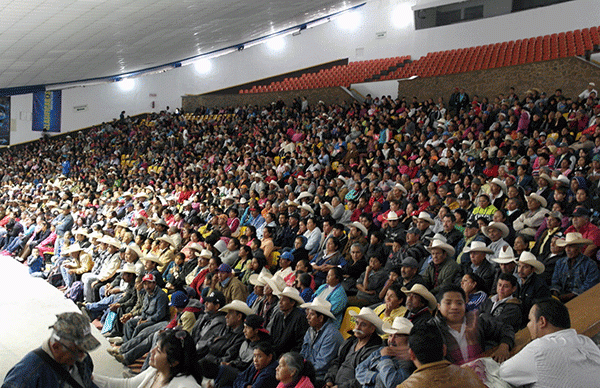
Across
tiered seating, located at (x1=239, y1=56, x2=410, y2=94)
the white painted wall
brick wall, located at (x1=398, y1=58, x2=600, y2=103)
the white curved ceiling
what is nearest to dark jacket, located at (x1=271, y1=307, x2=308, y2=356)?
the white curved ceiling

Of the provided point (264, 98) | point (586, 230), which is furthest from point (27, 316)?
point (264, 98)

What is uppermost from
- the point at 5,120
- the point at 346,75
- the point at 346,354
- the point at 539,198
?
the point at 346,75

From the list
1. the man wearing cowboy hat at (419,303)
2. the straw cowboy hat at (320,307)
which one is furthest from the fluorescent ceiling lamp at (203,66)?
the man wearing cowboy hat at (419,303)

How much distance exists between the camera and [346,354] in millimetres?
3889

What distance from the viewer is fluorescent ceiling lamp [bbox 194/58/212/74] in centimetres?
2447

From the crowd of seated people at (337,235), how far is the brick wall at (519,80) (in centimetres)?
44

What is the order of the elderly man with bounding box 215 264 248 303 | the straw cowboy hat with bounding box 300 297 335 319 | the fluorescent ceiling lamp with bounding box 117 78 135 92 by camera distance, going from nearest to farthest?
the straw cowboy hat with bounding box 300 297 335 319
the elderly man with bounding box 215 264 248 303
the fluorescent ceiling lamp with bounding box 117 78 135 92

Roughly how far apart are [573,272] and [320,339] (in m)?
2.20

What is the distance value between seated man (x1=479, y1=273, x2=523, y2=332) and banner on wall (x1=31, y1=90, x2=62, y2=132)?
25.0 m

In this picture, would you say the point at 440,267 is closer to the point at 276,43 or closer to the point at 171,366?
the point at 171,366

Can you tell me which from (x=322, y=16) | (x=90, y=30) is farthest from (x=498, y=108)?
(x=322, y=16)

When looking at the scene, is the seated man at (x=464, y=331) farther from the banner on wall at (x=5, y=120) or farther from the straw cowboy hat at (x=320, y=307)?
the banner on wall at (x=5, y=120)

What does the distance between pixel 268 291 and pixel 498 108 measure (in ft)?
24.8

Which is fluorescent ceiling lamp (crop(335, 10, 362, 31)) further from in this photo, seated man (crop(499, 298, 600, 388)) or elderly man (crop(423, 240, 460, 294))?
seated man (crop(499, 298, 600, 388))
